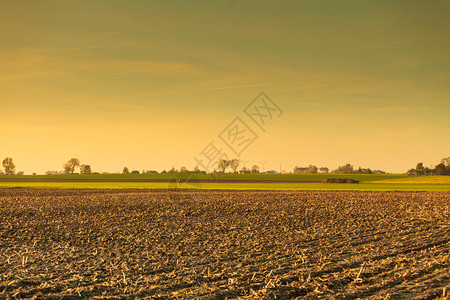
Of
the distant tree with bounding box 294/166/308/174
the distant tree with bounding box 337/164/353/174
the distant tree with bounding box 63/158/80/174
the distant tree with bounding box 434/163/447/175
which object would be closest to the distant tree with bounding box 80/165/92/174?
the distant tree with bounding box 63/158/80/174

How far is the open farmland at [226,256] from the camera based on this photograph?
9148mm

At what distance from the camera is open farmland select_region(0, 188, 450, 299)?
30.0ft

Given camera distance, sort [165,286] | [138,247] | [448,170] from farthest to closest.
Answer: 1. [448,170]
2. [138,247]
3. [165,286]

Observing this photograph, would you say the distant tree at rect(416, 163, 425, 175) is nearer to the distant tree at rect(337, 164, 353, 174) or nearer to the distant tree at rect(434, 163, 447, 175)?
the distant tree at rect(434, 163, 447, 175)

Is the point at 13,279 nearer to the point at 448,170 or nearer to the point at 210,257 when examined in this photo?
the point at 210,257

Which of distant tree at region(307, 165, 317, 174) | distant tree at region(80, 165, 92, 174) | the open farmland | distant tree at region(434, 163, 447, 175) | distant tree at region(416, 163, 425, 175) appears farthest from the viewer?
distant tree at region(307, 165, 317, 174)

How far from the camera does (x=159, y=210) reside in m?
28.9

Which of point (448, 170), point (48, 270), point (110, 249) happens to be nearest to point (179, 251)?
point (110, 249)

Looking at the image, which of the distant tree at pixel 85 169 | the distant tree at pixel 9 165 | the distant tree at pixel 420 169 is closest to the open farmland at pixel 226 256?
the distant tree at pixel 420 169

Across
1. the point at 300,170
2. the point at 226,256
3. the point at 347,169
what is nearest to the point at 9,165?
the point at 300,170

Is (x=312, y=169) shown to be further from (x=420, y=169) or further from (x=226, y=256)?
(x=226, y=256)

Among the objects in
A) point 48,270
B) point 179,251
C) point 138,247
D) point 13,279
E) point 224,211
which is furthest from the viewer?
point 224,211

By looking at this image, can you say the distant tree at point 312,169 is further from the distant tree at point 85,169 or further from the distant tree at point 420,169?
the distant tree at point 85,169

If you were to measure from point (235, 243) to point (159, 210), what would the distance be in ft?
47.5
